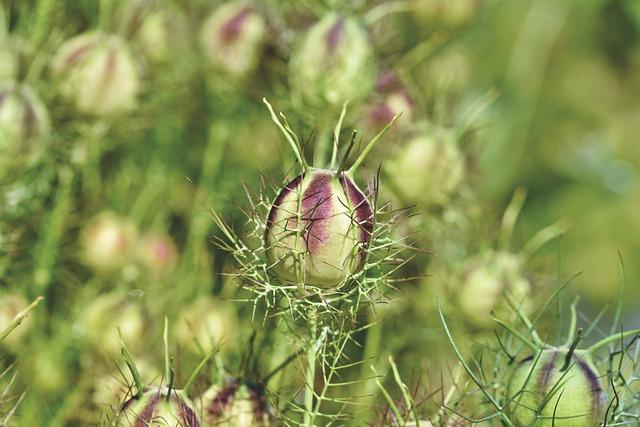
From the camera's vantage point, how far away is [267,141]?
33.9 inches

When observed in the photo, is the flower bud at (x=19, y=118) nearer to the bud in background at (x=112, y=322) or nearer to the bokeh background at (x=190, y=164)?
the bokeh background at (x=190, y=164)

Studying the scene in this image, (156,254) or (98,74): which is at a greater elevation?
Answer: (98,74)

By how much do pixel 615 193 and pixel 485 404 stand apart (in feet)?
2.65

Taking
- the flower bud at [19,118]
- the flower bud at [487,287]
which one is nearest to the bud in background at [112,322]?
the flower bud at [19,118]

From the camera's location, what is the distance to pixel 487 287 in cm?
69

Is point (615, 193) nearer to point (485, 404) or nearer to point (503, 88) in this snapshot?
point (503, 88)

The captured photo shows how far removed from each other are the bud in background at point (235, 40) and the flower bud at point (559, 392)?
354mm

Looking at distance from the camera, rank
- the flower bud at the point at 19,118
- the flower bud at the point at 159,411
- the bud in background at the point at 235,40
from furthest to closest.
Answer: the bud in background at the point at 235,40, the flower bud at the point at 19,118, the flower bud at the point at 159,411

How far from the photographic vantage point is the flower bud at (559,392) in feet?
1.55

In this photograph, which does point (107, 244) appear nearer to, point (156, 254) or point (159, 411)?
point (156, 254)

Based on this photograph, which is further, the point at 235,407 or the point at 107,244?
the point at 107,244

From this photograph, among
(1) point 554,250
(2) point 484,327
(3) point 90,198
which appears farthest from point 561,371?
(1) point 554,250

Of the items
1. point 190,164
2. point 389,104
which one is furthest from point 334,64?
point 190,164

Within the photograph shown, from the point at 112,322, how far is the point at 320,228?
0.26 metres
